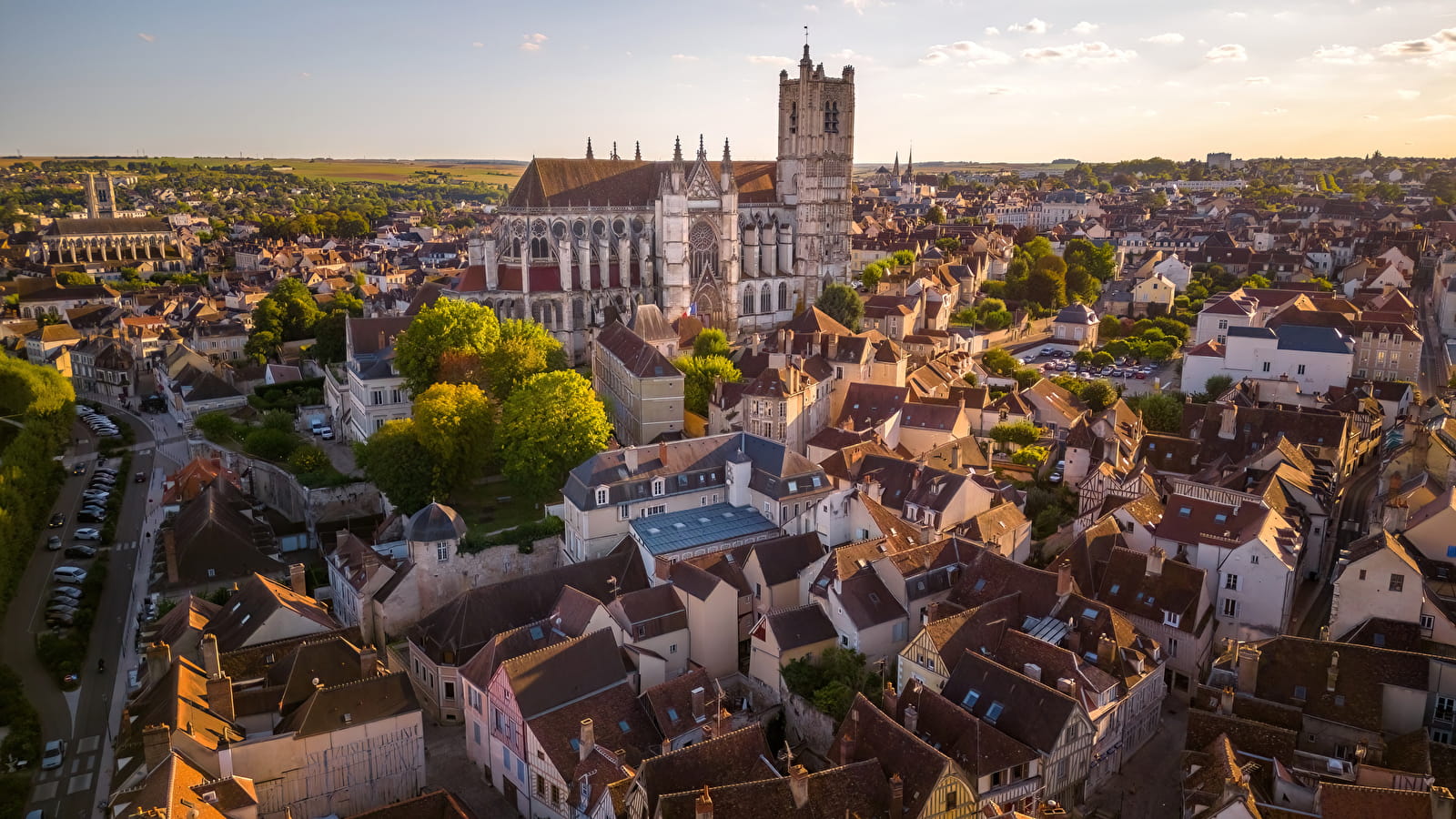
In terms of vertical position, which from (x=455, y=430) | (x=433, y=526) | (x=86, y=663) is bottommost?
(x=86, y=663)

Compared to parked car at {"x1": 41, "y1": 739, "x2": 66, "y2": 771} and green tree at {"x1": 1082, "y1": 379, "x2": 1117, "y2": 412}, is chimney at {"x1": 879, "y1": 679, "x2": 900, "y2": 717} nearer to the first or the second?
parked car at {"x1": 41, "y1": 739, "x2": 66, "y2": 771}

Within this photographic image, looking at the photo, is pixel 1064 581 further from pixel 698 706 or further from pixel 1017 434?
pixel 1017 434

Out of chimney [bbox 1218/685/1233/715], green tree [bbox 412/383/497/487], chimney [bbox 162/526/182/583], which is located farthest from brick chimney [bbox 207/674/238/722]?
chimney [bbox 1218/685/1233/715]

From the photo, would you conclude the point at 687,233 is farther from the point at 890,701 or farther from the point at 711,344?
the point at 890,701

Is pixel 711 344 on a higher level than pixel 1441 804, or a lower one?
higher

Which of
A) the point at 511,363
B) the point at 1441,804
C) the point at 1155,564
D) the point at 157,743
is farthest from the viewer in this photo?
the point at 511,363

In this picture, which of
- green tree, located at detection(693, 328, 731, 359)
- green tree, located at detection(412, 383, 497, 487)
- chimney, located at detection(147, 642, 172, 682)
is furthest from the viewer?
green tree, located at detection(693, 328, 731, 359)

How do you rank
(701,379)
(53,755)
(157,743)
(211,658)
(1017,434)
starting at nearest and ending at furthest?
(157,743) < (211,658) < (53,755) < (1017,434) < (701,379)

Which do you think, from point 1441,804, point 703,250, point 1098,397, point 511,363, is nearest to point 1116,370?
point 1098,397

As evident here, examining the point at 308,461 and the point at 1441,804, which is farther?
the point at 308,461
